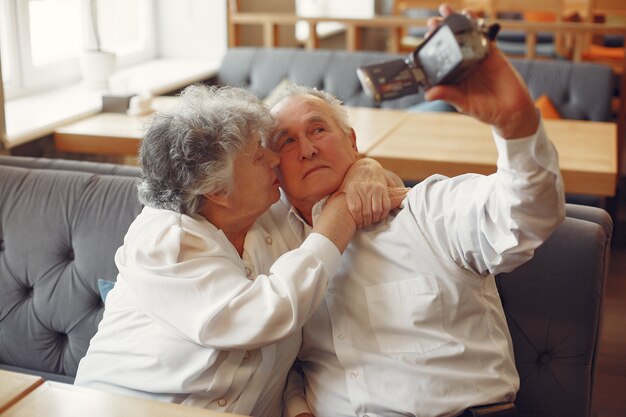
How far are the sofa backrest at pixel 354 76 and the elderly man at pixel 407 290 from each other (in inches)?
66.2

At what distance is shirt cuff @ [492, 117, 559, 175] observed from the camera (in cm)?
122

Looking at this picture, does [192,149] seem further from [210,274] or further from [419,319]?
[419,319]

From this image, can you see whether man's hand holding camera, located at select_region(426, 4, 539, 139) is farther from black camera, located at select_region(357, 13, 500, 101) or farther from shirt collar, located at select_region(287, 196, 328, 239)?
shirt collar, located at select_region(287, 196, 328, 239)

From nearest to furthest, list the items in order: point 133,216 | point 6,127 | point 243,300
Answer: point 243,300, point 133,216, point 6,127

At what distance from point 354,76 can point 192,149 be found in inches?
95.2

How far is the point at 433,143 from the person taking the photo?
2.91 m

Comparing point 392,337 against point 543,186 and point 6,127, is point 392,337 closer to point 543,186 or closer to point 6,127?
point 543,186

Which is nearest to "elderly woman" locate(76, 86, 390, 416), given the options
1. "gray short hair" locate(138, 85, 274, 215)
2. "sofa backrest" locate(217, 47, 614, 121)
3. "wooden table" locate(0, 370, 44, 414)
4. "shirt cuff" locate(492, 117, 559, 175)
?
"gray short hair" locate(138, 85, 274, 215)

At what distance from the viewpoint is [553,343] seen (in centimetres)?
176

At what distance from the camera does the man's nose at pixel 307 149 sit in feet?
5.48

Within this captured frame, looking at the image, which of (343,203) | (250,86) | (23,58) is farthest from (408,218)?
(250,86)

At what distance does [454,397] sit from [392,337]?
0.15 m

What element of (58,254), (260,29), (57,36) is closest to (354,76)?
(260,29)

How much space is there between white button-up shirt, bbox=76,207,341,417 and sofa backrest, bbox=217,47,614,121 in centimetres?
189
